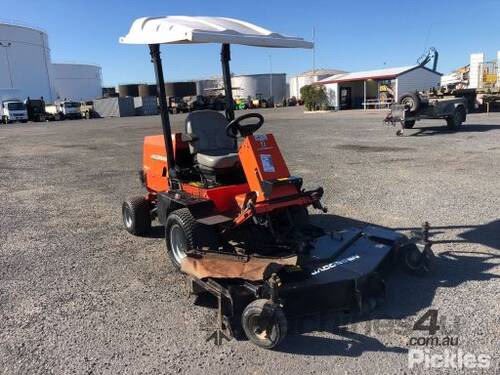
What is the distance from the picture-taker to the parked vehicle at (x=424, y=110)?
16.1 metres

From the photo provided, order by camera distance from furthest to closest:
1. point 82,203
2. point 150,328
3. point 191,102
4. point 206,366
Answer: point 191,102, point 82,203, point 150,328, point 206,366

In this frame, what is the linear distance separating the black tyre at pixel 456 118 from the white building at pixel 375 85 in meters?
18.2

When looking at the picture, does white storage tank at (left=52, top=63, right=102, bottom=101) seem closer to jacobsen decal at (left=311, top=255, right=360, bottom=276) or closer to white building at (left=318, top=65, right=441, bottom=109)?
white building at (left=318, top=65, right=441, bottom=109)

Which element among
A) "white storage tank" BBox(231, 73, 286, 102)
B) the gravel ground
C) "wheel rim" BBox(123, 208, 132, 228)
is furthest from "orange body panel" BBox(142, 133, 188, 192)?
"white storage tank" BBox(231, 73, 286, 102)

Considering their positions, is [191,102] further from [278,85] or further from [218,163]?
[218,163]

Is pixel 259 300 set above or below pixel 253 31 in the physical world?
below

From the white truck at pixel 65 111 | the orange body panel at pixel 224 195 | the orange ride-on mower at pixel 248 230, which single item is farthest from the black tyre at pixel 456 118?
the white truck at pixel 65 111

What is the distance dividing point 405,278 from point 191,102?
4396 centimetres

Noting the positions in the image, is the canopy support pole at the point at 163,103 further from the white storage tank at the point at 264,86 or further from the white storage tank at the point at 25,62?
the white storage tank at the point at 25,62

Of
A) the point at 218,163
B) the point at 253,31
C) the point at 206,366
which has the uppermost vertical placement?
the point at 253,31

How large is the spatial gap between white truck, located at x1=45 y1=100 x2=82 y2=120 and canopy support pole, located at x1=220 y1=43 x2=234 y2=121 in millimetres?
44346

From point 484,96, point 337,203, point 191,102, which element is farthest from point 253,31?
point 191,102

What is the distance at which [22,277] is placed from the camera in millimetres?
4547

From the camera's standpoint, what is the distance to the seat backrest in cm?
509
